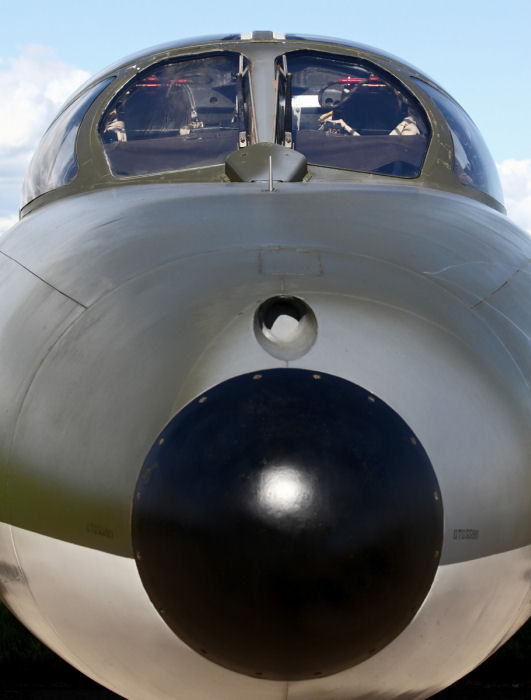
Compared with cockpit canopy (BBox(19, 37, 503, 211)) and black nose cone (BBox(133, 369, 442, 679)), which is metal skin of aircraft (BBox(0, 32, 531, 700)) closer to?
black nose cone (BBox(133, 369, 442, 679))

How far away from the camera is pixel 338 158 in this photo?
5898 mm

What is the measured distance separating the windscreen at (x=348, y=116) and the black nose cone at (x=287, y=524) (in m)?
3.14

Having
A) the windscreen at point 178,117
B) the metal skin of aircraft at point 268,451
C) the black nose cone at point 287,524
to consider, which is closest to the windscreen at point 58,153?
the windscreen at point 178,117

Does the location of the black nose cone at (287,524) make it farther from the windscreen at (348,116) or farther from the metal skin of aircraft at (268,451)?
the windscreen at (348,116)

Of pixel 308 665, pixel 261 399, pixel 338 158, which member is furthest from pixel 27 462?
pixel 338 158

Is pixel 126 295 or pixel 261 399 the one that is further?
pixel 126 295

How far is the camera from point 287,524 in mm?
2838

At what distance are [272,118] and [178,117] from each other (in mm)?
619

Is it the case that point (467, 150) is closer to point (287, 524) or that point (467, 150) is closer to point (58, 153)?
point (58, 153)

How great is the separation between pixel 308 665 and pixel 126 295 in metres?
1.42

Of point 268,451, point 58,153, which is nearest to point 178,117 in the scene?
point 58,153

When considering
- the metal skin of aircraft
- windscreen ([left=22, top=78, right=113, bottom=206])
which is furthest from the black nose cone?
windscreen ([left=22, top=78, right=113, bottom=206])

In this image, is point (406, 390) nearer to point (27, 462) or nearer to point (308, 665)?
point (308, 665)

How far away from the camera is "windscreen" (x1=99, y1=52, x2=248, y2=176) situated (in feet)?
19.4
